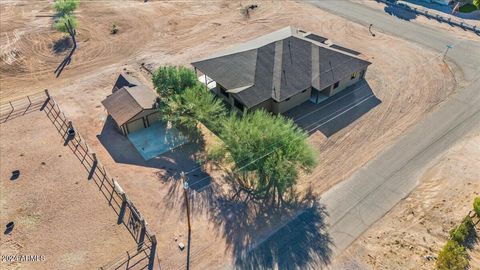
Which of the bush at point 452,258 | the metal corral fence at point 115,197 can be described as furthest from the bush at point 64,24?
the bush at point 452,258

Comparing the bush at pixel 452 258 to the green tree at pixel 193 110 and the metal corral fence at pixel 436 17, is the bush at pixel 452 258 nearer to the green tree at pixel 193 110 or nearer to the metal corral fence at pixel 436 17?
the green tree at pixel 193 110

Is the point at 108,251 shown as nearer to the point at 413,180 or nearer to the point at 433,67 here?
the point at 413,180

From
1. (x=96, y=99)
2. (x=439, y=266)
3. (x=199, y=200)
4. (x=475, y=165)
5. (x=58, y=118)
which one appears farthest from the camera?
(x=96, y=99)

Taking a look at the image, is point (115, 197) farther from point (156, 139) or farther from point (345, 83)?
point (345, 83)

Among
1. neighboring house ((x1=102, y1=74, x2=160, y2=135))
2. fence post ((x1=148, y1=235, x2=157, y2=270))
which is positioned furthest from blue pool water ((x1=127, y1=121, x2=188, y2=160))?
fence post ((x1=148, y1=235, x2=157, y2=270))

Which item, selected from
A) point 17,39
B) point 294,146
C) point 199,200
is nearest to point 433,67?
point 294,146

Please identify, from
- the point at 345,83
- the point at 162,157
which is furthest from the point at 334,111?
the point at 162,157
